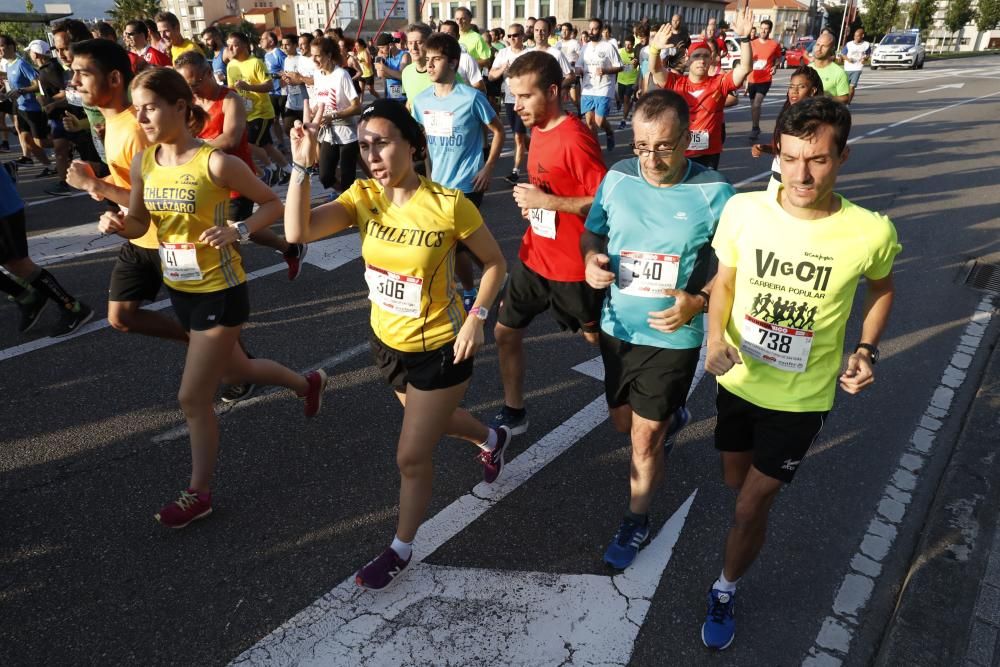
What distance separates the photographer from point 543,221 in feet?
11.6

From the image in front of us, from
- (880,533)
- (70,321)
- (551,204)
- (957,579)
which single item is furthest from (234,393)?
(957,579)

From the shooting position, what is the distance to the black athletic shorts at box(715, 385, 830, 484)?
2.31 metres

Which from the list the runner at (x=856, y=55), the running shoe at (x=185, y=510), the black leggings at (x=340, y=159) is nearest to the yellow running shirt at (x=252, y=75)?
the black leggings at (x=340, y=159)

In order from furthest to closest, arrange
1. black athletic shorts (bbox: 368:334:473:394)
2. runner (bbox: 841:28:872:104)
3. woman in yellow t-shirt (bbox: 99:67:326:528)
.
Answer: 1. runner (bbox: 841:28:872:104)
2. woman in yellow t-shirt (bbox: 99:67:326:528)
3. black athletic shorts (bbox: 368:334:473:394)

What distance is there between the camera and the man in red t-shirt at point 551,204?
11.0 ft

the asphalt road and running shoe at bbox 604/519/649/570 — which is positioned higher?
running shoe at bbox 604/519/649/570

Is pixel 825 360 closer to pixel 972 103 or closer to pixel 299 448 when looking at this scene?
pixel 299 448

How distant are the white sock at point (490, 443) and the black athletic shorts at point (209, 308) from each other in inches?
52.5

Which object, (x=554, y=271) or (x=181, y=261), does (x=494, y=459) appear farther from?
(x=181, y=261)

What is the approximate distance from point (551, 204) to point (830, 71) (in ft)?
21.1

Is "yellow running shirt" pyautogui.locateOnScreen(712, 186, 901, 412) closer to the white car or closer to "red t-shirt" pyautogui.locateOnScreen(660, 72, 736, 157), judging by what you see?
"red t-shirt" pyautogui.locateOnScreen(660, 72, 736, 157)

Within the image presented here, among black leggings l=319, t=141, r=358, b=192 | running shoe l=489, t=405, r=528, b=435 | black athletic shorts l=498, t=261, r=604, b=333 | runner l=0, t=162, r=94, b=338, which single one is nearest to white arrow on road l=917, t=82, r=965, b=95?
black leggings l=319, t=141, r=358, b=192

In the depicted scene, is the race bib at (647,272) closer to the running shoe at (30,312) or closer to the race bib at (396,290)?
the race bib at (396,290)

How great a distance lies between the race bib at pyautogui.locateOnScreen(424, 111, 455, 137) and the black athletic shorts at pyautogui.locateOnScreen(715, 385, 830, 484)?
11.7ft
